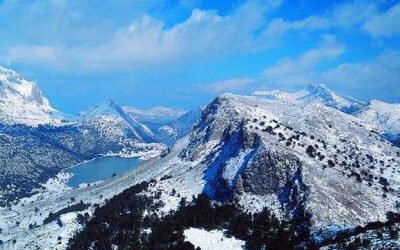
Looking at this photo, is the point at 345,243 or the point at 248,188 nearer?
the point at 345,243

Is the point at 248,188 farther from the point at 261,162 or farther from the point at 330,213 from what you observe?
the point at 330,213

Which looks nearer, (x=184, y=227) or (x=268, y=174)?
(x=184, y=227)

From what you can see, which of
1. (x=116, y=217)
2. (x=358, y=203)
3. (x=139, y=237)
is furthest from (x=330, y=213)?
(x=116, y=217)

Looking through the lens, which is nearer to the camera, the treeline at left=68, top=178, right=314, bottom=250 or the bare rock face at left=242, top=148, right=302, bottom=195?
the treeline at left=68, top=178, right=314, bottom=250

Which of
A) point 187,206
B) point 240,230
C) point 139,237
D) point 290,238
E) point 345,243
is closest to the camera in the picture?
point 345,243

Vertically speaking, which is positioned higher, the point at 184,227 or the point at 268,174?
the point at 268,174

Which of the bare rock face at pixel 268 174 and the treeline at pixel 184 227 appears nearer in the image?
the treeline at pixel 184 227

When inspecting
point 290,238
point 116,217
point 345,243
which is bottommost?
point 345,243

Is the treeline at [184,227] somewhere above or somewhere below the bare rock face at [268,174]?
below

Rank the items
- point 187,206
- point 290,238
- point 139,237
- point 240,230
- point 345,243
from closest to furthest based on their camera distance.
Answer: point 345,243
point 290,238
point 240,230
point 139,237
point 187,206

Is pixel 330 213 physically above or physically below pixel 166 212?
below

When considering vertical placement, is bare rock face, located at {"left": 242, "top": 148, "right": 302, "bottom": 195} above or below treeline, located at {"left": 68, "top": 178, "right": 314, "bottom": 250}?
above
